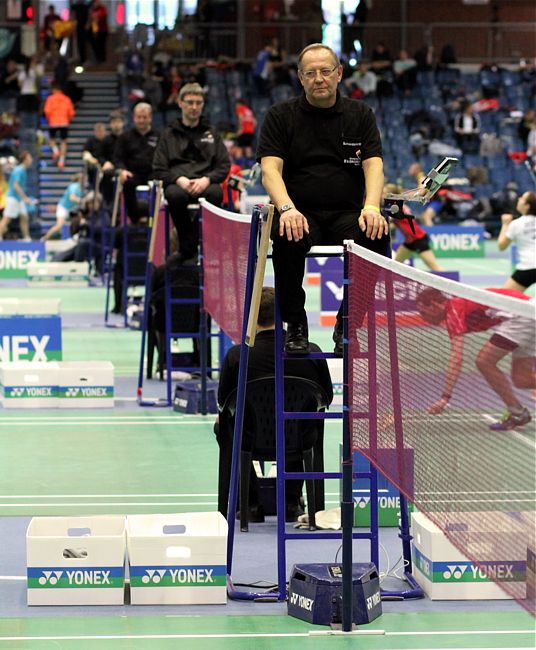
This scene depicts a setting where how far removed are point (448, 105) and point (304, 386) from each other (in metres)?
34.0

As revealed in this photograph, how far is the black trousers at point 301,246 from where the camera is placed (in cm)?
668

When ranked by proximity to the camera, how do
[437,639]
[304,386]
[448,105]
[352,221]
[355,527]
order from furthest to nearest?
[448,105] < [355,527] < [304,386] < [352,221] < [437,639]

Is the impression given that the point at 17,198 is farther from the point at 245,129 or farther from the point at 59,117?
the point at 245,129

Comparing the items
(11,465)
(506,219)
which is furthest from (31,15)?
(11,465)

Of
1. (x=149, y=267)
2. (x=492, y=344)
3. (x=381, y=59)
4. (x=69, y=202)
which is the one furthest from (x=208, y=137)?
(x=381, y=59)

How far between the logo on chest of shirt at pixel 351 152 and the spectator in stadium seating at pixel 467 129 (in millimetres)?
32781

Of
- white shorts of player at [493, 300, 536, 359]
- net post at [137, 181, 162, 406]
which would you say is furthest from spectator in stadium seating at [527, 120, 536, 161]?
white shorts of player at [493, 300, 536, 359]

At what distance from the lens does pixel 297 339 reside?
6816 mm

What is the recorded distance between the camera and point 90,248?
23.9 meters

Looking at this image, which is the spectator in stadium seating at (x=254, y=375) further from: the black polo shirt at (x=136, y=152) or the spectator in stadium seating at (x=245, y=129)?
the spectator in stadium seating at (x=245, y=129)

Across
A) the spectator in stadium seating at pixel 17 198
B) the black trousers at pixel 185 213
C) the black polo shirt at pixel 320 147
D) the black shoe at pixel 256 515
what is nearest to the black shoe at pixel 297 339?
the black polo shirt at pixel 320 147

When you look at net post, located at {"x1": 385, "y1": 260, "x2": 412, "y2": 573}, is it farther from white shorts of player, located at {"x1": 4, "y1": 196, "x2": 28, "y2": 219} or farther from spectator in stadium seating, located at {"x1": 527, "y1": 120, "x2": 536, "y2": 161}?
spectator in stadium seating, located at {"x1": 527, "y1": 120, "x2": 536, "y2": 161}

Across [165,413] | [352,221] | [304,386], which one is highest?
[352,221]

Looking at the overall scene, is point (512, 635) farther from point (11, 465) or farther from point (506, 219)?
point (506, 219)
